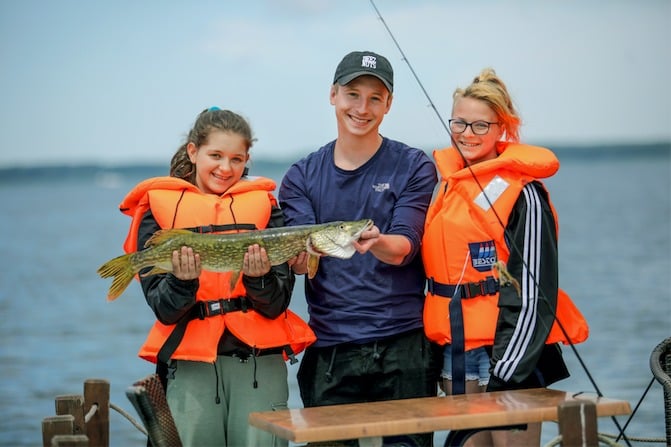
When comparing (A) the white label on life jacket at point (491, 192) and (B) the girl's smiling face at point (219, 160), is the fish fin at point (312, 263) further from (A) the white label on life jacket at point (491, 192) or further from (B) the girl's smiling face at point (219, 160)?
(A) the white label on life jacket at point (491, 192)

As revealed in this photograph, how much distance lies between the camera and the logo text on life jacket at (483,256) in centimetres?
536

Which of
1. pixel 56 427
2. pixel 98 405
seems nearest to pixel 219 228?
pixel 98 405

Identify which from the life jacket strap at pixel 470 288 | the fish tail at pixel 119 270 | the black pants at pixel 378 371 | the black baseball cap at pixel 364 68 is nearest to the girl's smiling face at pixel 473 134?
the black baseball cap at pixel 364 68

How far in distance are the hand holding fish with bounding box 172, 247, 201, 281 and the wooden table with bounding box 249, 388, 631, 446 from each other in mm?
811

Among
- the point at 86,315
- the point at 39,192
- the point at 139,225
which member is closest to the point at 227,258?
the point at 139,225

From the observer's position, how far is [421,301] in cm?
557

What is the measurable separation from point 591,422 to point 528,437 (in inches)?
37.5

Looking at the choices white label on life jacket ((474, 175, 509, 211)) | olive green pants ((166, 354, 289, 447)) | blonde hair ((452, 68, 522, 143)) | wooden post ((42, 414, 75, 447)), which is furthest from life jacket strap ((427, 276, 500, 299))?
wooden post ((42, 414, 75, 447))

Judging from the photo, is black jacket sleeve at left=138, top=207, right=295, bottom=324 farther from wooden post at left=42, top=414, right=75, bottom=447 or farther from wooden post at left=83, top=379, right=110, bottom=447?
wooden post at left=42, top=414, right=75, bottom=447

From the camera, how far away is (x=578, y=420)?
4.31m

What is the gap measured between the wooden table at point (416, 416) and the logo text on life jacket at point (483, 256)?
0.78 m

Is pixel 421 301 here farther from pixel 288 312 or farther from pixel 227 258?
pixel 227 258

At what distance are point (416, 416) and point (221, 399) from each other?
1.27 m

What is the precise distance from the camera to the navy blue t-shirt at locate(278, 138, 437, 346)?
5.40m
